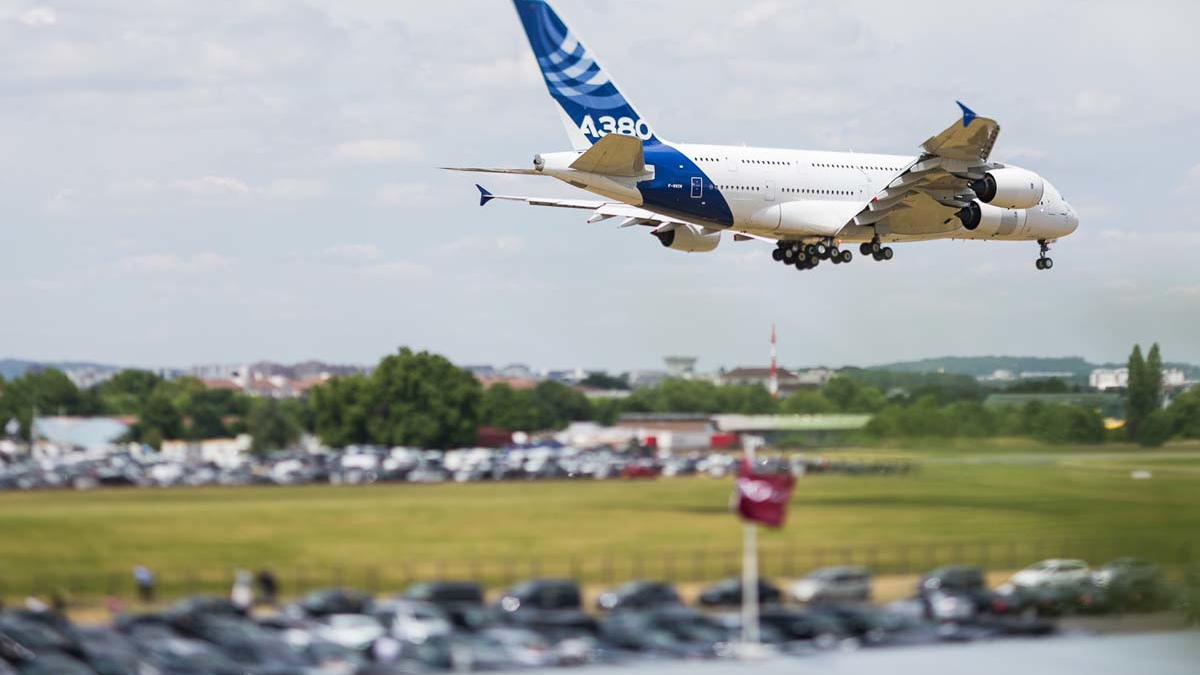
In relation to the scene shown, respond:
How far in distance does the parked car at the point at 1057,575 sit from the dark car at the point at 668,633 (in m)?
7.41

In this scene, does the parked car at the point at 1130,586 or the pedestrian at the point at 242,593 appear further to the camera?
the parked car at the point at 1130,586

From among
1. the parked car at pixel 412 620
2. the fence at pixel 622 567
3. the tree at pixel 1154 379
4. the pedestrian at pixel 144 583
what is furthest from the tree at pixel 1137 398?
the pedestrian at pixel 144 583

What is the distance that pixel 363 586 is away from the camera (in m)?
33.6

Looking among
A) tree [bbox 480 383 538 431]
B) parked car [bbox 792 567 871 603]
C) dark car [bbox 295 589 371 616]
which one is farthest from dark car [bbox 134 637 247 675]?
tree [bbox 480 383 538 431]

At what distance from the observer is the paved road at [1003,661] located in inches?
1126

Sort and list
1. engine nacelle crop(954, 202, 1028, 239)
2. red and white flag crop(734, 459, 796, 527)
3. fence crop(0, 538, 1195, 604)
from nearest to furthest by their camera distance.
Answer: fence crop(0, 538, 1195, 604), red and white flag crop(734, 459, 796, 527), engine nacelle crop(954, 202, 1028, 239)

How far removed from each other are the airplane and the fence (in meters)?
15.9

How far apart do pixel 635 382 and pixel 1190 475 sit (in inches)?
644

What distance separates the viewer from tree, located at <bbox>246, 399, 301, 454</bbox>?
1743 inches

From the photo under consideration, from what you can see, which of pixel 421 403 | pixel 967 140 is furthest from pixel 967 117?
pixel 421 403

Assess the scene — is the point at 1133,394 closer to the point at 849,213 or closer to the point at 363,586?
the point at 849,213

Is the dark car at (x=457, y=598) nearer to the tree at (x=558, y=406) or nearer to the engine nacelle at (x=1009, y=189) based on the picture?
the tree at (x=558, y=406)

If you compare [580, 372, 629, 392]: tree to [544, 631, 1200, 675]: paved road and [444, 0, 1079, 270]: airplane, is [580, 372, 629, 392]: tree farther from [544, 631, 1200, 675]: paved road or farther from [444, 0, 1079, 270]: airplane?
[544, 631, 1200, 675]: paved road

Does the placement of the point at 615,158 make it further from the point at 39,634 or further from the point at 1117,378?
the point at 39,634
